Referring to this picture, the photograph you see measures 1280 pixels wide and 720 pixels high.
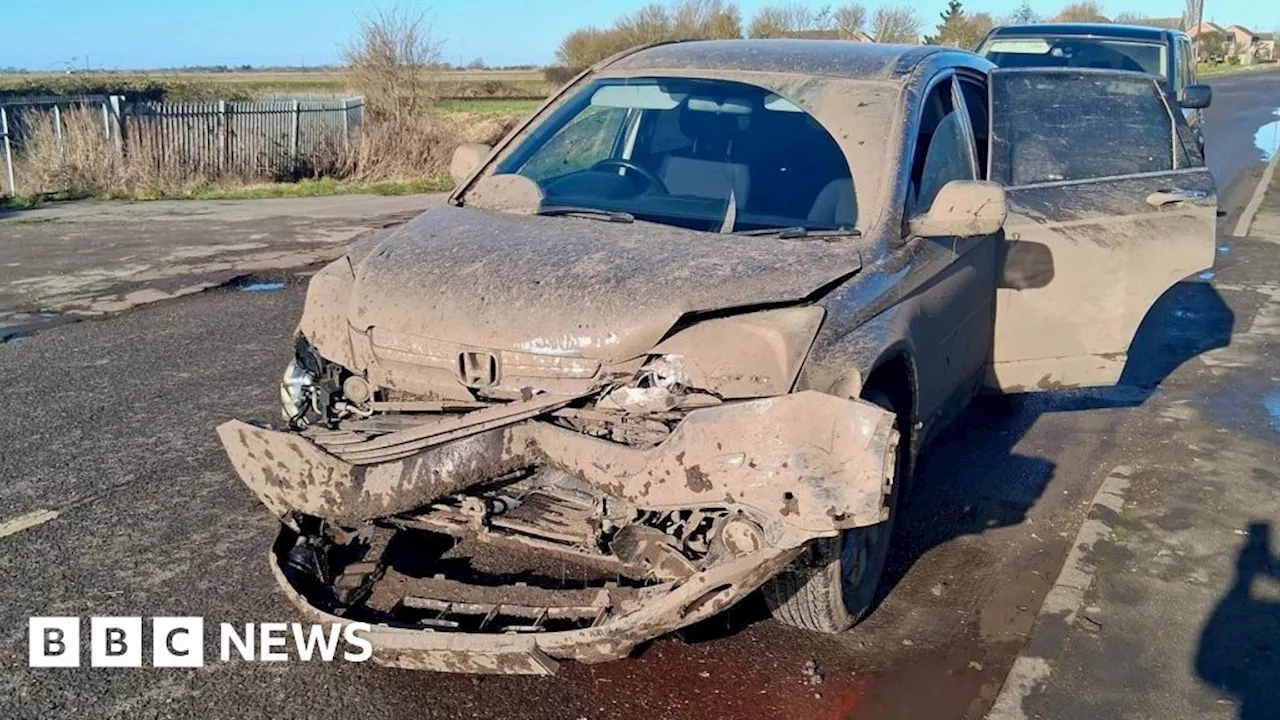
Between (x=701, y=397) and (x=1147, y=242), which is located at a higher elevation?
(x=1147, y=242)

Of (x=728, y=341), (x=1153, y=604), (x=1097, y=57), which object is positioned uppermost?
(x=1097, y=57)

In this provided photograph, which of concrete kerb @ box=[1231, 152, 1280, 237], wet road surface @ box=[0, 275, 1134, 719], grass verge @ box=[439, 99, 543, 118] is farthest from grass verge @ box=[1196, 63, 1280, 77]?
wet road surface @ box=[0, 275, 1134, 719]

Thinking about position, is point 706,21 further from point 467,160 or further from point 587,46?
point 467,160

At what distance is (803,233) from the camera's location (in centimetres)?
405

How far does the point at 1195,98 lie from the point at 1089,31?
4.47 ft

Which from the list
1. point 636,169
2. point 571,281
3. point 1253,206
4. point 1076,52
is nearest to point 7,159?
point 1076,52

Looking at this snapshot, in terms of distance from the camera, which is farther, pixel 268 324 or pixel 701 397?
pixel 268 324

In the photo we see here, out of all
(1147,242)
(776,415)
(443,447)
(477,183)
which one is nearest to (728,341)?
(776,415)

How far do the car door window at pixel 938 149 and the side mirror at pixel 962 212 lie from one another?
4.2 inches

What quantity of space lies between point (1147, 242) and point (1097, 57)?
7.82 m

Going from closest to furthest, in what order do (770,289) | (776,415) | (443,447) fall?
(776,415)
(443,447)
(770,289)

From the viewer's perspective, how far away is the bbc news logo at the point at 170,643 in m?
3.71

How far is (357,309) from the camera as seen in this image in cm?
366

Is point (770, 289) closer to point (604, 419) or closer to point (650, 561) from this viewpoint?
point (604, 419)
